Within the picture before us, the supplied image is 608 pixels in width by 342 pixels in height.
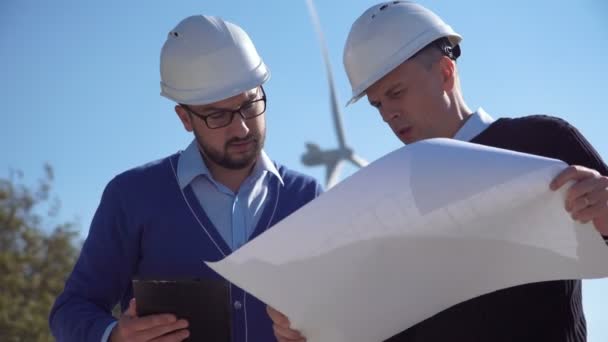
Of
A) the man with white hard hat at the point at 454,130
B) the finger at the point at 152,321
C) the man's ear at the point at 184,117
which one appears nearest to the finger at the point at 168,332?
the finger at the point at 152,321

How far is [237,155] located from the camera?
459 centimetres

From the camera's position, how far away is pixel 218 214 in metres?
4.66

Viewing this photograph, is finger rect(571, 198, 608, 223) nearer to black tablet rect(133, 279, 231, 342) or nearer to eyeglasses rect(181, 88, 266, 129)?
black tablet rect(133, 279, 231, 342)

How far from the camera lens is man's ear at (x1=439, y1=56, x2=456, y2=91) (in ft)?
13.3

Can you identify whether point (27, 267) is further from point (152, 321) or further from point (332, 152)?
point (152, 321)

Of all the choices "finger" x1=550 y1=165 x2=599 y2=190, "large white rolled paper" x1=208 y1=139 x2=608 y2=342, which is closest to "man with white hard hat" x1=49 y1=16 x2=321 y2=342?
"large white rolled paper" x1=208 y1=139 x2=608 y2=342

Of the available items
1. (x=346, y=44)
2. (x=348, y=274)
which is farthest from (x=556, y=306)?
(x=346, y=44)

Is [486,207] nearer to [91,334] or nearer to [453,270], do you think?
[453,270]

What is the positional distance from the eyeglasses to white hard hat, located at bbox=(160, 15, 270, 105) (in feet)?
0.26

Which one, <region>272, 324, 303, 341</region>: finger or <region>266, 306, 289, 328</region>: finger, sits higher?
<region>266, 306, 289, 328</region>: finger

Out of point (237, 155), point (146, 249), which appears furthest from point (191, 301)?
point (237, 155)

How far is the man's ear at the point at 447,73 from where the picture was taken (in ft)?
13.3

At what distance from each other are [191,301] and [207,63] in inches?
61.0

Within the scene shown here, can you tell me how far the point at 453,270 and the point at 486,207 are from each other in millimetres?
305
